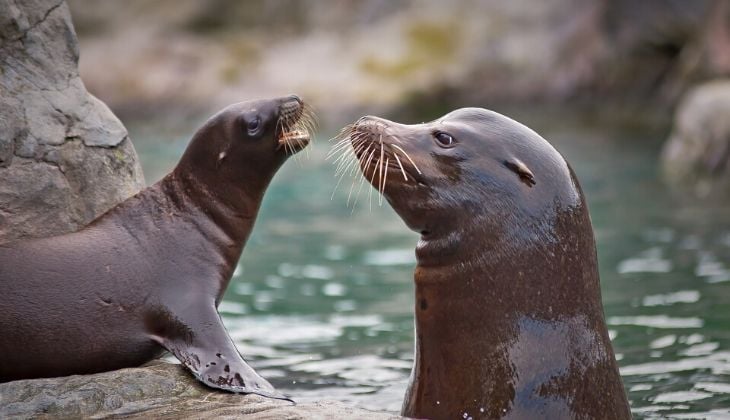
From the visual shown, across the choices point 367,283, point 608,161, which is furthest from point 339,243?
point 608,161

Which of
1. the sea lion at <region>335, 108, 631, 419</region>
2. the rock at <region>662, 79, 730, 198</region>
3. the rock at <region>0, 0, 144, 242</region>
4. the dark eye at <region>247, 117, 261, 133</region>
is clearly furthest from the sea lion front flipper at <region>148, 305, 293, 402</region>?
the rock at <region>662, 79, 730, 198</region>

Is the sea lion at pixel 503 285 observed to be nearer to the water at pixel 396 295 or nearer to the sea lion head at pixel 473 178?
the sea lion head at pixel 473 178

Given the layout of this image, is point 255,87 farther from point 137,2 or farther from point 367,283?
point 367,283

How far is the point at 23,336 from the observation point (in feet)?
14.1

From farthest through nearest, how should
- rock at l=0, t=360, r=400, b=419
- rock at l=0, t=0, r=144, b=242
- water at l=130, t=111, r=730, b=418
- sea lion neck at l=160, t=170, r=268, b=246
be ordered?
water at l=130, t=111, r=730, b=418 → sea lion neck at l=160, t=170, r=268, b=246 → rock at l=0, t=0, r=144, b=242 → rock at l=0, t=360, r=400, b=419

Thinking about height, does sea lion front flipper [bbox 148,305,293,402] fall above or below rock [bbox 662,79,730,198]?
below

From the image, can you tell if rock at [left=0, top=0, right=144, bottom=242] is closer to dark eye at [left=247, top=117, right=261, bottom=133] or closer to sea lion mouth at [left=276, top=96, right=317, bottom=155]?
dark eye at [left=247, top=117, right=261, bottom=133]

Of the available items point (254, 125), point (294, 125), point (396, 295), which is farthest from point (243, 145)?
point (396, 295)

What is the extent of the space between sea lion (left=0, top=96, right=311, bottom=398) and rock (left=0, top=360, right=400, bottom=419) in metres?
0.12

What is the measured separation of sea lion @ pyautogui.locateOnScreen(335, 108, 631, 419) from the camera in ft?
12.6

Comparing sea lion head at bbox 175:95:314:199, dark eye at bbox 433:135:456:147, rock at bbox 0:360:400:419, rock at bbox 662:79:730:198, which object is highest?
rock at bbox 662:79:730:198

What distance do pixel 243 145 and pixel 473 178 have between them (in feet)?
5.22

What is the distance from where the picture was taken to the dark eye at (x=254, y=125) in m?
5.26

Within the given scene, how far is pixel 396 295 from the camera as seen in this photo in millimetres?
8242
